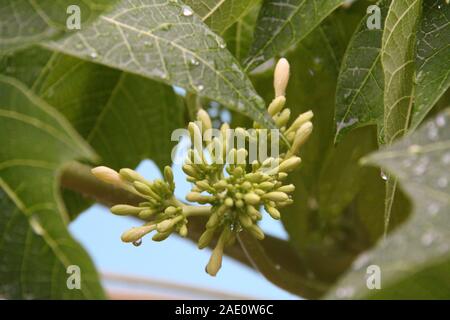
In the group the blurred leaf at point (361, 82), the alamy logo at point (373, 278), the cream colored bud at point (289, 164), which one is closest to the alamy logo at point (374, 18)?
the blurred leaf at point (361, 82)

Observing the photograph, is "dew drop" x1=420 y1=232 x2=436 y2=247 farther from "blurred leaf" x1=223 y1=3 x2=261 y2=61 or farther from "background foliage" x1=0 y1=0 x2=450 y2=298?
"blurred leaf" x1=223 y1=3 x2=261 y2=61

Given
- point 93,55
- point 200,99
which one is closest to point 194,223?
point 200,99

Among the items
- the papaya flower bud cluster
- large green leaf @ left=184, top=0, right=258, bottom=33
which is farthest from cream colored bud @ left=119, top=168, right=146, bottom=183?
large green leaf @ left=184, top=0, right=258, bottom=33

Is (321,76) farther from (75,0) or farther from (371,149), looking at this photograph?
(75,0)

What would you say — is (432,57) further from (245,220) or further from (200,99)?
(200,99)

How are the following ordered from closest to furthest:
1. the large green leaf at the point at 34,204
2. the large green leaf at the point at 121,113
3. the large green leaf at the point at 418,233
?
the large green leaf at the point at 418,233
the large green leaf at the point at 34,204
the large green leaf at the point at 121,113

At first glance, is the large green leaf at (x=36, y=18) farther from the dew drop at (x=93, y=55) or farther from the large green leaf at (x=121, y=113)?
the large green leaf at (x=121, y=113)
